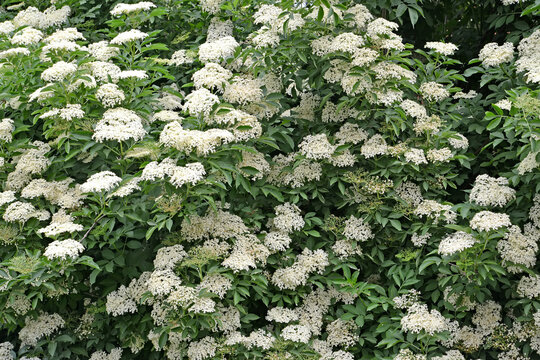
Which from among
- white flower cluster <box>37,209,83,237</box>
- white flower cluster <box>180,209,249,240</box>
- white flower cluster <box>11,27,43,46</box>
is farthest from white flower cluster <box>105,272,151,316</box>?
white flower cluster <box>11,27,43,46</box>

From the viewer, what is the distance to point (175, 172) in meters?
4.14

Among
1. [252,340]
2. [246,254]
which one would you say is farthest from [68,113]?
[252,340]

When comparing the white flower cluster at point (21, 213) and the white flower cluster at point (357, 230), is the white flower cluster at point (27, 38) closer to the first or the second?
the white flower cluster at point (21, 213)

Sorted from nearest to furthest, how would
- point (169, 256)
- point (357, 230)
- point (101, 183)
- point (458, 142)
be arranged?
point (101, 183)
point (169, 256)
point (357, 230)
point (458, 142)

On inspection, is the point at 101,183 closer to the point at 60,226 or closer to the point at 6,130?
the point at 60,226

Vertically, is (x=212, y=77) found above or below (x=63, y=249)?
above

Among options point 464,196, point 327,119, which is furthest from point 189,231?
point 464,196

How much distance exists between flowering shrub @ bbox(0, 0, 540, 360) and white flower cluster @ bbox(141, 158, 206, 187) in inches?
0.9

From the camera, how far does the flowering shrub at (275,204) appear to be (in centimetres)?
445

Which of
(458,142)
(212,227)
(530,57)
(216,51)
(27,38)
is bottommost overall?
(212,227)

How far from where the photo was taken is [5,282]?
4.45 metres

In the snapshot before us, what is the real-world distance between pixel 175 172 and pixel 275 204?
1205mm

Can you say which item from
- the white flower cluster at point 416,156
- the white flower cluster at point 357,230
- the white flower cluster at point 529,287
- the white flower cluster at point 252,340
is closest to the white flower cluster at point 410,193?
the white flower cluster at point 416,156

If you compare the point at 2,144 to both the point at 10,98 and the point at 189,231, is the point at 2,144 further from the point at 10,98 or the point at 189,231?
the point at 189,231
